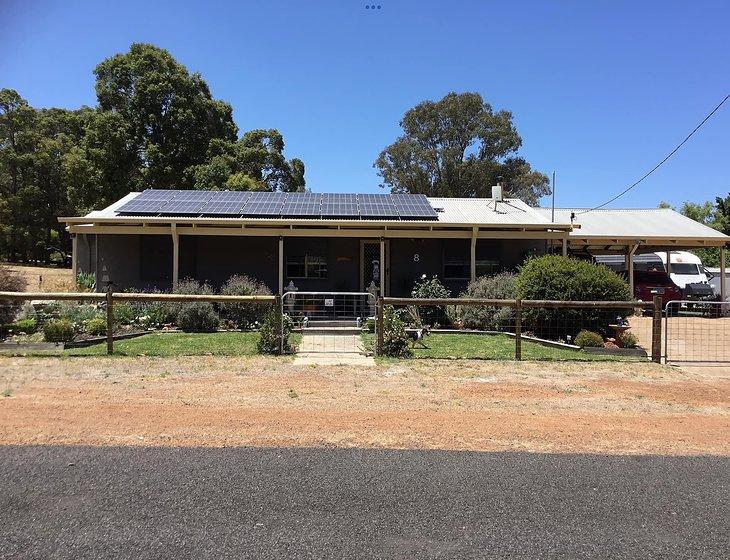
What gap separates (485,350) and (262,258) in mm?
8957

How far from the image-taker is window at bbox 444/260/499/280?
1822 cm

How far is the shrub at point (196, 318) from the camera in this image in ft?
44.9

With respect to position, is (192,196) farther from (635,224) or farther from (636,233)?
(635,224)

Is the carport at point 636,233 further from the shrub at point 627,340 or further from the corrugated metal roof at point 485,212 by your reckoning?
the shrub at point 627,340

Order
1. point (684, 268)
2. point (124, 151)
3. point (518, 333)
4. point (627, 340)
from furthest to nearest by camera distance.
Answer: point (124, 151) < point (684, 268) < point (627, 340) < point (518, 333)

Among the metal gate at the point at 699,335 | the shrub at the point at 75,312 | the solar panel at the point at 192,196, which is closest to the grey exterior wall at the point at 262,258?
the solar panel at the point at 192,196

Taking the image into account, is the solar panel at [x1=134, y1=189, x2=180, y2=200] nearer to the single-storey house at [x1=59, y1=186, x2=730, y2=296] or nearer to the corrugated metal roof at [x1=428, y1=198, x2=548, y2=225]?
the single-storey house at [x1=59, y1=186, x2=730, y2=296]

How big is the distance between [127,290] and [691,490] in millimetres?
15417

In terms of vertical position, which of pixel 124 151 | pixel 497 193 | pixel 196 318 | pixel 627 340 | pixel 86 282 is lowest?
pixel 627 340

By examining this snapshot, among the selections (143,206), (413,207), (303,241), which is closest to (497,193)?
(413,207)

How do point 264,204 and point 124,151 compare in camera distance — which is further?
point 124,151

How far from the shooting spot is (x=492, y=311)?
14609 mm

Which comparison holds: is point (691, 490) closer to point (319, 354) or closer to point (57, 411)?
point (57, 411)

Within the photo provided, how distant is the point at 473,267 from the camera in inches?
659
